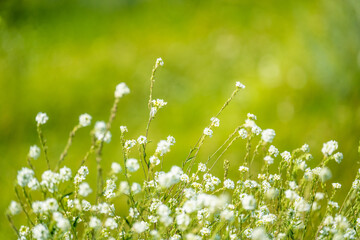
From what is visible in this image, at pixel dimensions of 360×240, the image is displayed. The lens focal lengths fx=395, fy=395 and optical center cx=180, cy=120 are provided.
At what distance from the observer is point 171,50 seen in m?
6.96

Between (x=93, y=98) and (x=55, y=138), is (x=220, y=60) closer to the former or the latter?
(x=93, y=98)

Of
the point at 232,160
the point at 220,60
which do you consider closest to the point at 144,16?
the point at 220,60

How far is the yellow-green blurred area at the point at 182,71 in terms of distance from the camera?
541 centimetres

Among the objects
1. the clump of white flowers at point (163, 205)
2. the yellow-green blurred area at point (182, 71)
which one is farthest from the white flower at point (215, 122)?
the yellow-green blurred area at point (182, 71)

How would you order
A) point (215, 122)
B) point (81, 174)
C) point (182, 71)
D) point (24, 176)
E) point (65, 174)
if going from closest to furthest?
point (24, 176) < point (65, 174) < point (81, 174) < point (215, 122) < point (182, 71)

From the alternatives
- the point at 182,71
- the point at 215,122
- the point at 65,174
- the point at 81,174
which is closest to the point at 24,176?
the point at 65,174

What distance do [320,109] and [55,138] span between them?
3.90 m

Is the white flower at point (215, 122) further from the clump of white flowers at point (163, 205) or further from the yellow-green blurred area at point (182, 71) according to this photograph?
the yellow-green blurred area at point (182, 71)

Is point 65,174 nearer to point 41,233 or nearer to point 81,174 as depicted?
point 41,233

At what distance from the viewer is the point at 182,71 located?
22.1 feet

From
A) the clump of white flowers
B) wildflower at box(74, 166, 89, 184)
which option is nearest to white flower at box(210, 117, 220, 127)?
the clump of white flowers

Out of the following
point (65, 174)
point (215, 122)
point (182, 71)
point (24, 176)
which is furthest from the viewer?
point (182, 71)

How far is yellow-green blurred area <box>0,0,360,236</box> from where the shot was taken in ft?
17.7

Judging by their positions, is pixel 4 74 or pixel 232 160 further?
pixel 4 74
